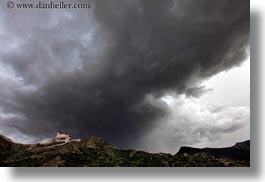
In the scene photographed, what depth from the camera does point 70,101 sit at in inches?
219

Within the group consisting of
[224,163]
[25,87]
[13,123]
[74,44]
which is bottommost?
[224,163]

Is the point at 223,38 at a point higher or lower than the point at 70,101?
higher

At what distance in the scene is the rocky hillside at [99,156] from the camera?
552 centimetres

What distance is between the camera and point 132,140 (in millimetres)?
5574

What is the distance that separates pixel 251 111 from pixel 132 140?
136 cm

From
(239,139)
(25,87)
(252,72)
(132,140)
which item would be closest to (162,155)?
(132,140)

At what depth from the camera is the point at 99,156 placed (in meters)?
5.57

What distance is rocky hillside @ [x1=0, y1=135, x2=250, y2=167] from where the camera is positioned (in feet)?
18.1

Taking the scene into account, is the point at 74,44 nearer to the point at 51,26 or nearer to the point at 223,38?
the point at 51,26

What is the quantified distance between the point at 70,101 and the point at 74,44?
2.09 ft

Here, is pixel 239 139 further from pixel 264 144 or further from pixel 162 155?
pixel 162 155

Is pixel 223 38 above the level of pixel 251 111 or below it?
above

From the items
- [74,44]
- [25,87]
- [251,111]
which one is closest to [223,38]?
[251,111]

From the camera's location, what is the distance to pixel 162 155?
5.52m
